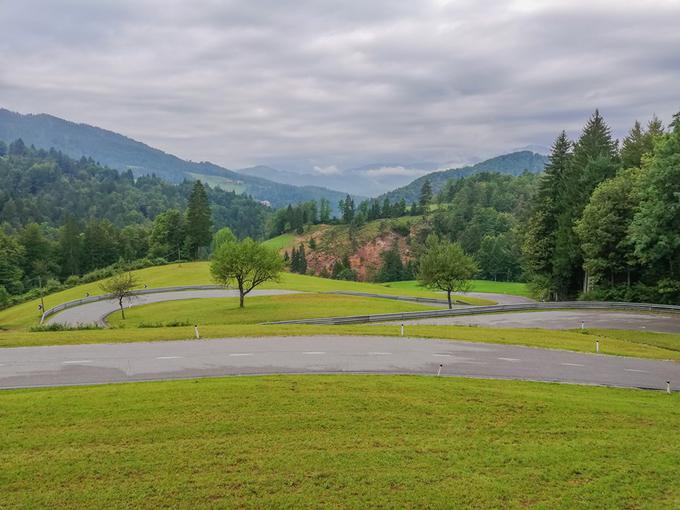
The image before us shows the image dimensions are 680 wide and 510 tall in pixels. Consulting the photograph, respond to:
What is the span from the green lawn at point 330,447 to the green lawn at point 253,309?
92.0ft

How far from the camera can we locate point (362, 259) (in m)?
178

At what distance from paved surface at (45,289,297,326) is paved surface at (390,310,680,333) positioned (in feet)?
89.3

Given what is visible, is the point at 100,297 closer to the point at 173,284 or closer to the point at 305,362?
the point at 173,284

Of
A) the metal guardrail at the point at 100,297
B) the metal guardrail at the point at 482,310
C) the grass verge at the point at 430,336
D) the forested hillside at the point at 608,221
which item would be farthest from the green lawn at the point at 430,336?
the metal guardrail at the point at 100,297

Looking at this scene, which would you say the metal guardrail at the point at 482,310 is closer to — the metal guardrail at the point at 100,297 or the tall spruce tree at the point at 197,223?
the metal guardrail at the point at 100,297

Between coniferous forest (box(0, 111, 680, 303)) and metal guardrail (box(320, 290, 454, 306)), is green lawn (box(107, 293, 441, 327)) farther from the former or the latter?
→ coniferous forest (box(0, 111, 680, 303))

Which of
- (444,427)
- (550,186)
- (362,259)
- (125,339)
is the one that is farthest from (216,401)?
(362,259)

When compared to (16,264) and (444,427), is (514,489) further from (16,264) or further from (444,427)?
(16,264)

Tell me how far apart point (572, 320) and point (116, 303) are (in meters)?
52.7

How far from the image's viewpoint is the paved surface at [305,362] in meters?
18.2

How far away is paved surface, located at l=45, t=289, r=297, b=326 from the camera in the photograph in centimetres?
5271

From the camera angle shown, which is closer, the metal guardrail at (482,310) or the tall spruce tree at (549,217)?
the metal guardrail at (482,310)

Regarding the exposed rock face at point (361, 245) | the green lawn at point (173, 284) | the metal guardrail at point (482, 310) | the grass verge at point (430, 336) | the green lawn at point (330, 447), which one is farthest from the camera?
the exposed rock face at point (361, 245)

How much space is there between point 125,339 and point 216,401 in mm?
12005
